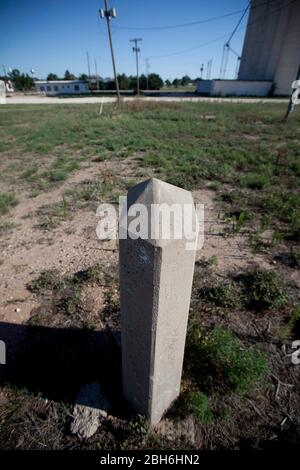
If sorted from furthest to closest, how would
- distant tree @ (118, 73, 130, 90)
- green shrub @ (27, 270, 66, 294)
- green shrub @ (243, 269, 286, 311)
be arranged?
1. distant tree @ (118, 73, 130, 90)
2. green shrub @ (27, 270, 66, 294)
3. green shrub @ (243, 269, 286, 311)

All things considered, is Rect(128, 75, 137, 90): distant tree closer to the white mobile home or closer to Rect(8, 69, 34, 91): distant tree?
the white mobile home

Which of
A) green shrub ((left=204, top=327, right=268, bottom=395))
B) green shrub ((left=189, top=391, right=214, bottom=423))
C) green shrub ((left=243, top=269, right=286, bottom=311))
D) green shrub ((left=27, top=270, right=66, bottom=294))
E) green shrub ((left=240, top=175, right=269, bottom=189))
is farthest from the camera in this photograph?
green shrub ((left=240, top=175, right=269, bottom=189))

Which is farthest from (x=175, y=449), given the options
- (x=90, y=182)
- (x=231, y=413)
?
(x=90, y=182)

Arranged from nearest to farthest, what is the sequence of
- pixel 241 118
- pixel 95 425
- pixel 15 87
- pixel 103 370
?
pixel 95 425
pixel 103 370
pixel 241 118
pixel 15 87

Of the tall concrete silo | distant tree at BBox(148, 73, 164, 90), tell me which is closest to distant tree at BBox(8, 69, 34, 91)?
distant tree at BBox(148, 73, 164, 90)

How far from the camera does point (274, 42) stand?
33469mm

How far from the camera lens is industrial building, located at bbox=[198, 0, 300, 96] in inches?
1253

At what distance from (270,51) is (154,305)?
45.6m

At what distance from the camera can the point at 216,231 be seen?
157 inches

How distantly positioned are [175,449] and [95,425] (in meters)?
0.56

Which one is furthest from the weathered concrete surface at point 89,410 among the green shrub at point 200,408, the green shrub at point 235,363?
the green shrub at point 235,363

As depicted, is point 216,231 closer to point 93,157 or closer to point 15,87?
point 93,157

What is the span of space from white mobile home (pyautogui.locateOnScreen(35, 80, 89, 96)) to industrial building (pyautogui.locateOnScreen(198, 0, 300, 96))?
27.9m

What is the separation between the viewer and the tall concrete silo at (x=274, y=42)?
3166 cm
